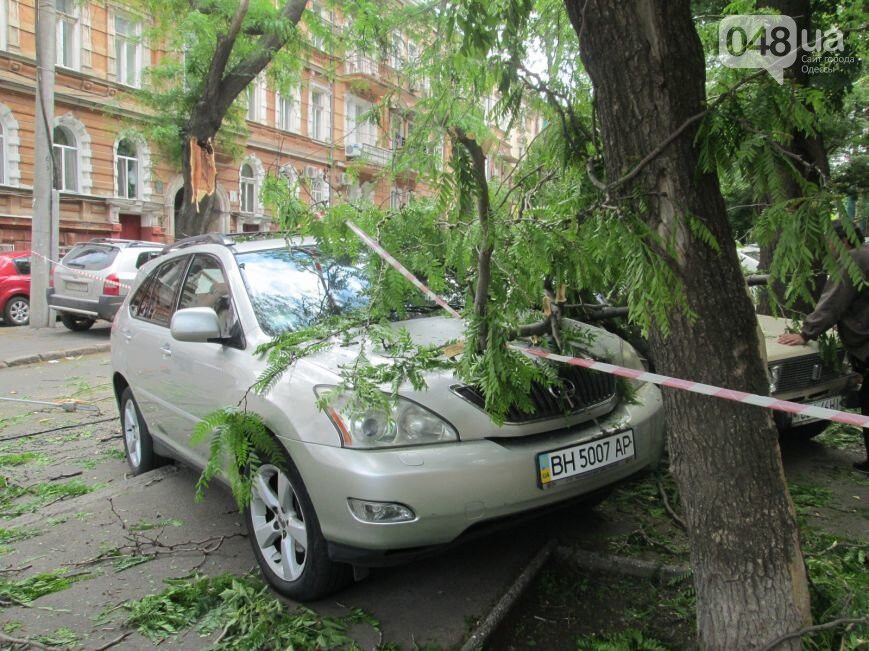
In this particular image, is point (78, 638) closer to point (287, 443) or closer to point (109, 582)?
point (109, 582)

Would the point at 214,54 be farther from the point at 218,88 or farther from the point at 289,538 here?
the point at 289,538

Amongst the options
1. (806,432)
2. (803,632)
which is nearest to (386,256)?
(803,632)

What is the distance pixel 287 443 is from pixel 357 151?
5.35 ft

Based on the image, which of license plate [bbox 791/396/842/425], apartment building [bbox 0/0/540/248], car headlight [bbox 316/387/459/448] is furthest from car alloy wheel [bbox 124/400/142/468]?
apartment building [bbox 0/0/540/248]

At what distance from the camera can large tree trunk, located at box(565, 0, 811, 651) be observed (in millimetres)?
1989

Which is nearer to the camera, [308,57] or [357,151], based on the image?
[357,151]

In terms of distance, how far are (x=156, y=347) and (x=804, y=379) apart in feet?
13.9

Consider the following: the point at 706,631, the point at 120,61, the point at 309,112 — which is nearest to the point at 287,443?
the point at 706,631

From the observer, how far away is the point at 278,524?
3.07 metres

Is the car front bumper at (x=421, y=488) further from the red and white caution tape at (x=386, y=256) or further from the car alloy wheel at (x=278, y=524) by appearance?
the red and white caution tape at (x=386, y=256)

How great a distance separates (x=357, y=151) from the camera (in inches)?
142

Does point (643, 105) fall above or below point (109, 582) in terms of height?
above

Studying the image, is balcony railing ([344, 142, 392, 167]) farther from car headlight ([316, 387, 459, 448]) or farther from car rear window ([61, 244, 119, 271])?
car rear window ([61, 244, 119, 271])

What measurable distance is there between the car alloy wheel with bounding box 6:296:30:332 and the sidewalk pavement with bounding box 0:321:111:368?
0.27 meters
